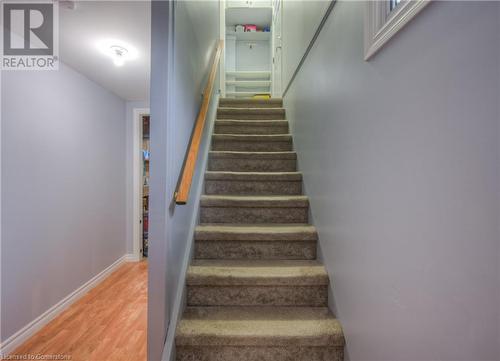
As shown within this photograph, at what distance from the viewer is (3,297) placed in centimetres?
168

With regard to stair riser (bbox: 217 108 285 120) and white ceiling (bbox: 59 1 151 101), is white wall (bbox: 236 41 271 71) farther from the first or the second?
white ceiling (bbox: 59 1 151 101)

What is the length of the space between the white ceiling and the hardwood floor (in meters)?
2.41

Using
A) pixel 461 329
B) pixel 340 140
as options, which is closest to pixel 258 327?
pixel 461 329

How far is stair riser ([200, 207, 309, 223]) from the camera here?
6.17 feet

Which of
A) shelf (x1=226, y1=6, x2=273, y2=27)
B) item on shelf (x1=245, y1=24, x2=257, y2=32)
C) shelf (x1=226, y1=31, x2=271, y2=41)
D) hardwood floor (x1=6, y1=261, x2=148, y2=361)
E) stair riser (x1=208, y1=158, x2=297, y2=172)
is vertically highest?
shelf (x1=226, y1=6, x2=273, y2=27)

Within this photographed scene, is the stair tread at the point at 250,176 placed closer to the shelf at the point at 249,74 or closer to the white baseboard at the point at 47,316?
the white baseboard at the point at 47,316

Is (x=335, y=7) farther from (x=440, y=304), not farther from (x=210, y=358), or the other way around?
(x=210, y=358)

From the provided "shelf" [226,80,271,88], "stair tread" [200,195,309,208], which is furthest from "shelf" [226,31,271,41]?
"stair tread" [200,195,309,208]

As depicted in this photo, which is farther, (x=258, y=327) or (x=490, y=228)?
(x=258, y=327)

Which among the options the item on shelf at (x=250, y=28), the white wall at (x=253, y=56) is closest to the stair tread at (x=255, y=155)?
the white wall at (x=253, y=56)

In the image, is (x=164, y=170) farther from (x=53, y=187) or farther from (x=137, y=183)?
(x=137, y=183)

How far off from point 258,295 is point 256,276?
0.40ft

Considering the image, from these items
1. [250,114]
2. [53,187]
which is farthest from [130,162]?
[250,114]

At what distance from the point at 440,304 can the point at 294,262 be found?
105cm
